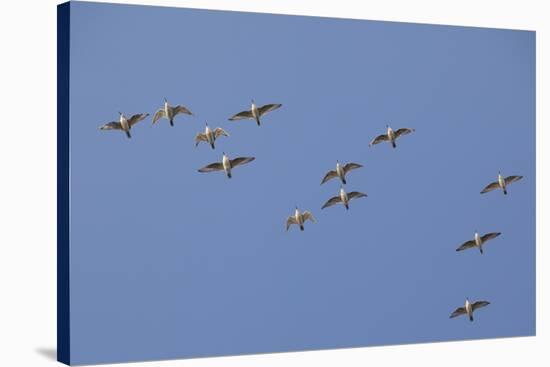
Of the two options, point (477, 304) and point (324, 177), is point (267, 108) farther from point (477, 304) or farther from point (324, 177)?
point (477, 304)

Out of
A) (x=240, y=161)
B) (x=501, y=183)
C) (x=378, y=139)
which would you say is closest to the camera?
(x=240, y=161)

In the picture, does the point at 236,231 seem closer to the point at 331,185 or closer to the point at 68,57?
the point at 331,185

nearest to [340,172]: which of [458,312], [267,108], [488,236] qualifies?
[267,108]

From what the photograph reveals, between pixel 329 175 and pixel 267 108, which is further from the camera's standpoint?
pixel 329 175

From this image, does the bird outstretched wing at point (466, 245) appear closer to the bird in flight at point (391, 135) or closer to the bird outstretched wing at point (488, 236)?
the bird outstretched wing at point (488, 236)

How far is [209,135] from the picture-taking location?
28.4ft

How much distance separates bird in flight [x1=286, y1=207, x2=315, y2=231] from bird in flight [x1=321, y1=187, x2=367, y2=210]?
0.13 metres

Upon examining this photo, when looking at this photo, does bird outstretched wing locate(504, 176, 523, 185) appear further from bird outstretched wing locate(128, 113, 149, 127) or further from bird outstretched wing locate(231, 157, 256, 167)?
bird outstretched wing locate(128, 113, 149, 127)

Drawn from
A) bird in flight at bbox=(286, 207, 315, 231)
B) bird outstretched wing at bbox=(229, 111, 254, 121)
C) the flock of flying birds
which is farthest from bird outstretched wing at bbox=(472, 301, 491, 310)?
bird outstretched wing at bbox=(229, 111, 254, 121)

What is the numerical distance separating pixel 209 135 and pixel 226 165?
23cm

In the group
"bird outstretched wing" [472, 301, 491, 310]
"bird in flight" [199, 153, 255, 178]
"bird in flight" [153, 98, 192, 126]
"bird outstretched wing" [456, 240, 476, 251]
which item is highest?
"bird in flight" [153, 98, 192, 126]

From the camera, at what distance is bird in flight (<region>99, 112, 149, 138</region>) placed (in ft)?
27.4

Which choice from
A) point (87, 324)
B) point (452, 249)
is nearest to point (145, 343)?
point (87, 324)

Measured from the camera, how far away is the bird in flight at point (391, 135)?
363 inches
